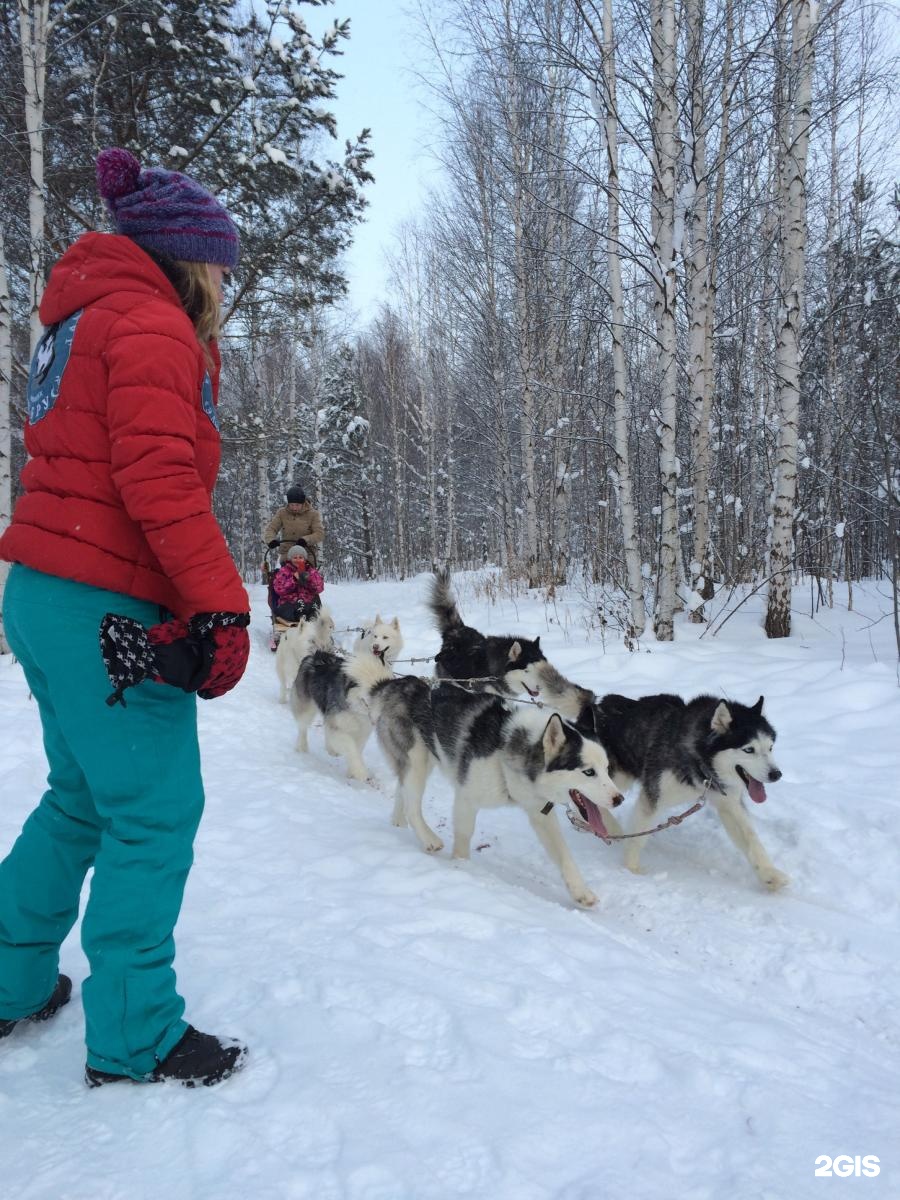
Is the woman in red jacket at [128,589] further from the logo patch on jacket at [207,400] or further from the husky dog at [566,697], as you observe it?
the husky dog at [566,697]

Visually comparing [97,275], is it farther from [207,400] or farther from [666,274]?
[666,274]

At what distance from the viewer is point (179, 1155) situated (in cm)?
138

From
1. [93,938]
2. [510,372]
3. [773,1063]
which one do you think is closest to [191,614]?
[93,938]

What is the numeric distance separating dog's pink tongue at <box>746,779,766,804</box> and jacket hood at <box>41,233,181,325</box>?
3.02 meters

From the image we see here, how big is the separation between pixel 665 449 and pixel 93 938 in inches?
272

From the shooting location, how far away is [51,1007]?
6.08ft

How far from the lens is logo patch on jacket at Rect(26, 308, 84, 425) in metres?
1.57

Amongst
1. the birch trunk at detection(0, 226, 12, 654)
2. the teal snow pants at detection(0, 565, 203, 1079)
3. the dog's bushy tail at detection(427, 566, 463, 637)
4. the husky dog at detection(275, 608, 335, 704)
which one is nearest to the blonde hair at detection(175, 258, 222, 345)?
the teal snow pants at detection(0, 565, 203, 1079)

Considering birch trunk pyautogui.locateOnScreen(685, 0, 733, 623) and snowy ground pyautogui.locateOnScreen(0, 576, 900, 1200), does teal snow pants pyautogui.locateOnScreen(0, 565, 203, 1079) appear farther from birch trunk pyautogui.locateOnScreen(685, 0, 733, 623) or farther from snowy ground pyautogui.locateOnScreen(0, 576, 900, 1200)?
birch trunk pyautogui.locateOnScreen(685, 0, 733, 623)

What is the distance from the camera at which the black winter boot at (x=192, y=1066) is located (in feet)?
5.17

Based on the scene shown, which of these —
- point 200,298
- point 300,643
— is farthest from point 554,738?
point 300,643

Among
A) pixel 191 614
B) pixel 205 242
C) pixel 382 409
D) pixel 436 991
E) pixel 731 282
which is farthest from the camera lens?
pixel 382 409

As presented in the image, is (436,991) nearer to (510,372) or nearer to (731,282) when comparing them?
(731,282)

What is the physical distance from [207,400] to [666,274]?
6.71 m
